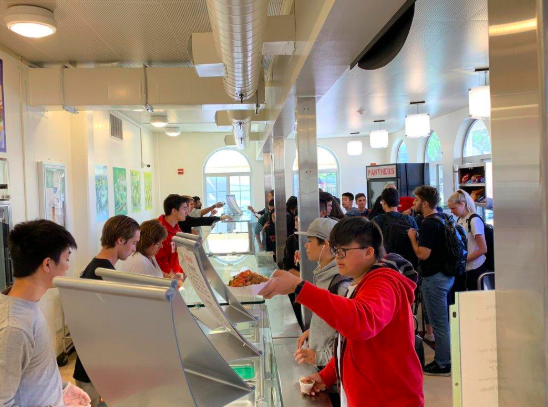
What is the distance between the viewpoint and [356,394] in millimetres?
1624

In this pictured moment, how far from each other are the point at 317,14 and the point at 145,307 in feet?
6.63

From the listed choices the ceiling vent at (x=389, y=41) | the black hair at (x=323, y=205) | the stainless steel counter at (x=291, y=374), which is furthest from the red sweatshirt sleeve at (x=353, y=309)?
the black hair at (x=323, y=205)

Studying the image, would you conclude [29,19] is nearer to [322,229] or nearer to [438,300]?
[322,229]

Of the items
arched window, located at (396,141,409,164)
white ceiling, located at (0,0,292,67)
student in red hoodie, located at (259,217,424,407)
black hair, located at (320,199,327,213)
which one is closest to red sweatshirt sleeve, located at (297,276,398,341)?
student in red hoodie, located at (259,217,424,407)

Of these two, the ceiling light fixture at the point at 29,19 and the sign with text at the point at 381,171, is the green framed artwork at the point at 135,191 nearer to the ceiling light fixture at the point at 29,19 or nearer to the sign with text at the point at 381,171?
the sign with text at the point at 381,171

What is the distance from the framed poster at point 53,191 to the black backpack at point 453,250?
4183 millimetres

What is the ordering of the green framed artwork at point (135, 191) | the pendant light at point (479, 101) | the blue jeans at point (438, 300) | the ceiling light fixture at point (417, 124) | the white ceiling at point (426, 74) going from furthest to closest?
the green framed artwork at point (135, 191) < the ceiling light fixture at point (417, 124) < the pendant light at point (479, 101) < the blue jeans at point (438, 300) < the white ceiling at point (426, 74)

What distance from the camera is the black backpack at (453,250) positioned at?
13.9 ft

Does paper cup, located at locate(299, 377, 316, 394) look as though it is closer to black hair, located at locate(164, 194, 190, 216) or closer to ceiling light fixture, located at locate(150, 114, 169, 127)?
black hair, located at locate(164, 194, 190, 216)

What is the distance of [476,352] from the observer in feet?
3.00

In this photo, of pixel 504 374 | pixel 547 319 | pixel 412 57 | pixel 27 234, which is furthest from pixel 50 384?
pixel 412 57

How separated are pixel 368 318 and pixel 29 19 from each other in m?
3.64

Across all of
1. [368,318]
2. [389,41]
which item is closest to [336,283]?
[368,318]

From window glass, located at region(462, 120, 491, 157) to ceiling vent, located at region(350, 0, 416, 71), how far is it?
602 cm
